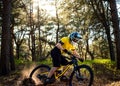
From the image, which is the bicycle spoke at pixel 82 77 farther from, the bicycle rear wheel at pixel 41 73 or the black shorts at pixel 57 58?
the bicycle rear wheel at pixel 41 73

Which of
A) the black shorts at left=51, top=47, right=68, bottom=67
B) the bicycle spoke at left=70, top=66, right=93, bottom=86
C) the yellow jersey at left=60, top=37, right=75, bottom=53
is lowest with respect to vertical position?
the bicycle spoke at left=70, top=66, right=93, bottom=86

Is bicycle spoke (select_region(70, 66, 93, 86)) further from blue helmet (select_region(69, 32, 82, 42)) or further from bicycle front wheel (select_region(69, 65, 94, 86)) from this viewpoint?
blue helmet (select_region(69, 32, 82, 42))

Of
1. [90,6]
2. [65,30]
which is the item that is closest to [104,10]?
[90,6]

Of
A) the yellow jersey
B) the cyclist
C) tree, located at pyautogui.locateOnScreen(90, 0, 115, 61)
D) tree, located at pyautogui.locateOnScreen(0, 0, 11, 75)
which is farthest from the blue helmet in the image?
tree, located at pyautogui.locateOnScreen(90, 0, 115, 61)

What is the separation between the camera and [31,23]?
145 feet

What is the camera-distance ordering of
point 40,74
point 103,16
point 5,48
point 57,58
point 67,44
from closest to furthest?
point 67,44 < point 57,58 < point 40,74 < point 5,48 < point 103,16

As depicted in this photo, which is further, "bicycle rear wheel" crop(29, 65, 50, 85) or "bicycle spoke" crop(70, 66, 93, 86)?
"bicycle rear wheel" crop(29, 65, 50, 85)

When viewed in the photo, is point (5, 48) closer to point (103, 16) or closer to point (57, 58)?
point (57, 58)

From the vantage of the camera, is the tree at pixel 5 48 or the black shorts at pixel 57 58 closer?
the black shorts at pixel 57 58

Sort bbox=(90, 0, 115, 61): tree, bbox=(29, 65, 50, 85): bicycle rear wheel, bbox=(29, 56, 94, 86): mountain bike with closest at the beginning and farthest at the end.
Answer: bbox=(29, 56, 94, 86): mountain bike → bbox=(29, 65, 50, 85): bicycle rear wheel → bbox=(90, 0, 115, 61): tree

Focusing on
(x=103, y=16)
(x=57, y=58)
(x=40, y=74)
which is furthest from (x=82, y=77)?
(x=103, y=16)

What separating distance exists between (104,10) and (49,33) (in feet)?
109

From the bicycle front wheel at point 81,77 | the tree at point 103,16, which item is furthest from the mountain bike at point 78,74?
the tree at point 103,16

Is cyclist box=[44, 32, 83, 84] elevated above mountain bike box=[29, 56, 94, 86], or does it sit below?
above
